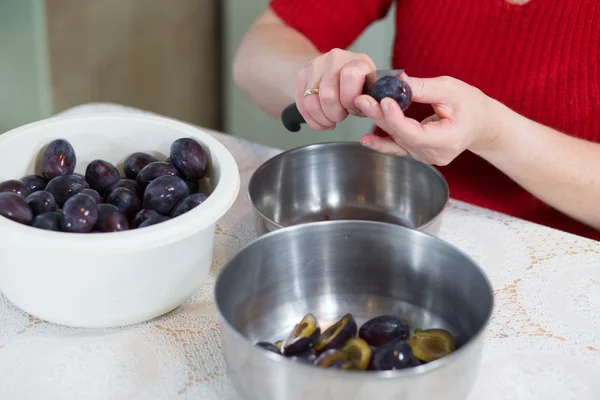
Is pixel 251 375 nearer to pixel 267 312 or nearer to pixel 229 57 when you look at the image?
pixel 267 312

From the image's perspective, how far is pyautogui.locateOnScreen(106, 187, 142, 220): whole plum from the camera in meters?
0.73

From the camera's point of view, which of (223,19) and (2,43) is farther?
(223,19)

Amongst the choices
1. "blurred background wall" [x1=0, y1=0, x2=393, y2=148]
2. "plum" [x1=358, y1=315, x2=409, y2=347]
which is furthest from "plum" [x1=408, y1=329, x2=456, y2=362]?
"blurred background wall" [x1=0, y1=0, x2=393, y2=148]

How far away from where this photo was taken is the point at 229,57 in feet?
7.72

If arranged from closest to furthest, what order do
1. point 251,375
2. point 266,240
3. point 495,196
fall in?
point 251,375 < point 266,240 < point 495,196

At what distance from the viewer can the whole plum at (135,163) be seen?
2.66 ft

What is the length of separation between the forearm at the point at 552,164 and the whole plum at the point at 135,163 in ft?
1.49

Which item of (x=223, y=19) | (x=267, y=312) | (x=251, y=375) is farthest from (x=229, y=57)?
(x=251, y=375)

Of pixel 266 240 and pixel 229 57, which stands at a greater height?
pixel 266 240

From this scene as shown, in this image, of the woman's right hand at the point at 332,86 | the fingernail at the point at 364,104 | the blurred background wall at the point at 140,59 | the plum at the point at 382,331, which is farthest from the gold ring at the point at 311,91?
the blurred background wall at the point at 140,59

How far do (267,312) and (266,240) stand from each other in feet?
0.26

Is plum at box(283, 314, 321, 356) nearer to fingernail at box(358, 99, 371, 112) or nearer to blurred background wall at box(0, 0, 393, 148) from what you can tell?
fingernail at box(358, 99, 371, 112)

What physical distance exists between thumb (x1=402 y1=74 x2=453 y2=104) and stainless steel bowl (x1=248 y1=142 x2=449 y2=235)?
114 mm

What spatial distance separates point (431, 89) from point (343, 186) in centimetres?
22
